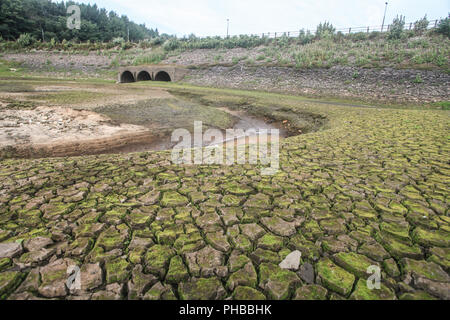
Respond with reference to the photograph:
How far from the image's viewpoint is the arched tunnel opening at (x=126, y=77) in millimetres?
29731

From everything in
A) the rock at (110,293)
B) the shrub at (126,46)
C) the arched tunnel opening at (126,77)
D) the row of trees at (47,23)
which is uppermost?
the row of trees at (47,23)

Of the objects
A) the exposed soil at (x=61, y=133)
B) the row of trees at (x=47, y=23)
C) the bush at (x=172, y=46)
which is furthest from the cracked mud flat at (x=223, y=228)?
the row of trees at (x=47, y=23)

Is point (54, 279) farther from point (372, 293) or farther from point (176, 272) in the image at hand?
point (372, 293)

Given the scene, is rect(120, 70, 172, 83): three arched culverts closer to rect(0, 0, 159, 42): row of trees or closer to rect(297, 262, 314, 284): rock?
rect(297, 262, 314, 284): rock

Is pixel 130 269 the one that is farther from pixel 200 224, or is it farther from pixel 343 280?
pixel 343 280

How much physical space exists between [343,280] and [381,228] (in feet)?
3.56

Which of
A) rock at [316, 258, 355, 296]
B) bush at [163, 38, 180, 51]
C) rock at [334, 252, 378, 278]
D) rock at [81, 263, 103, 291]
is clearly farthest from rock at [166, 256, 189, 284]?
bush at [163, 38, 180, 51]

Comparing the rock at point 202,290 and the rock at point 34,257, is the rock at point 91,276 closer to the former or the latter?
the rock at point 34,257

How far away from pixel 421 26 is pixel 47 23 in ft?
255

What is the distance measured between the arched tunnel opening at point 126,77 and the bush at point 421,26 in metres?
31.9

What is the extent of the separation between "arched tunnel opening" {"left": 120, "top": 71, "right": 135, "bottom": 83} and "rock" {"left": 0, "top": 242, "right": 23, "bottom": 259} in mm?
30776

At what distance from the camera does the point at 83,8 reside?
89.3 metres

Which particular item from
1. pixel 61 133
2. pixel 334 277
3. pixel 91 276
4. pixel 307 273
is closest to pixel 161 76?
pixel 61 133

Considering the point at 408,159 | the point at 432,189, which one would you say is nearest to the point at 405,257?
the point at 432,189
